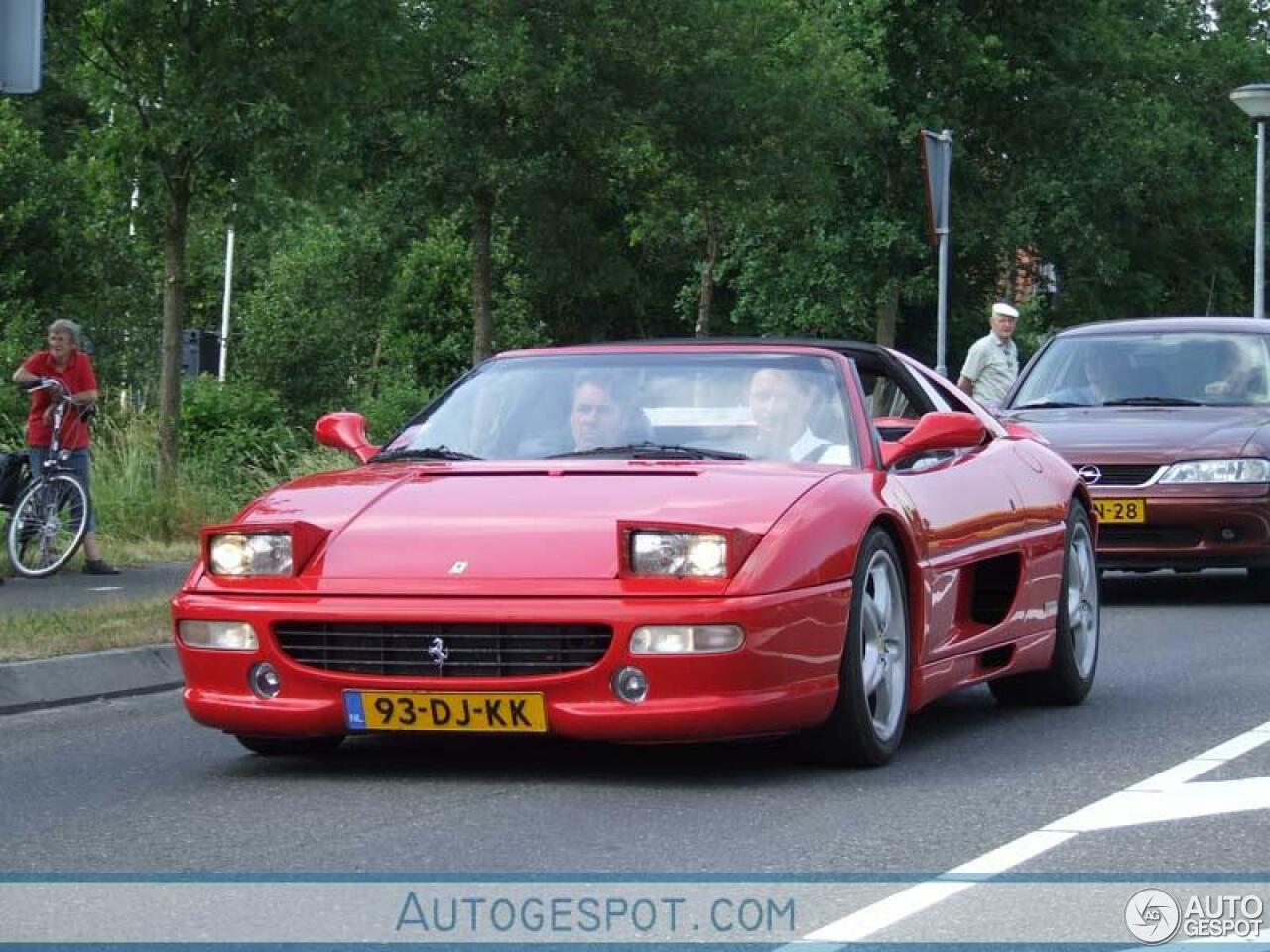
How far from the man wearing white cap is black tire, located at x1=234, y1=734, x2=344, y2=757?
11461 mm

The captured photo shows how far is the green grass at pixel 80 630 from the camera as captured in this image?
1077 cm

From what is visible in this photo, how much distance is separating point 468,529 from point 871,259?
149ft

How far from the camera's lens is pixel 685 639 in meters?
7.32

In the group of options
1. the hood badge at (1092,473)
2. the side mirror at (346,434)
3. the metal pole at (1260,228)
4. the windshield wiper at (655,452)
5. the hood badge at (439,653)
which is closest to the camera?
the hood badge at (439,653)

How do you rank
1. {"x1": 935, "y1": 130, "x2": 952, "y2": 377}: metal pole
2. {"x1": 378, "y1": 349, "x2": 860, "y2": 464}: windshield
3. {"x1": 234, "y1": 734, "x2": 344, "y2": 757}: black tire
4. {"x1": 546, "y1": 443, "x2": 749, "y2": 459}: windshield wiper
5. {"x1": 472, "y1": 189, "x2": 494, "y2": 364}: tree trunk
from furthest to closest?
{"x1": 472, "y1": 189, "x2": 494, "y2": 364}: tree trunk, {"x1": 935, "y1": 130, "x2": 952, "y2": 377}: metal pole, {"x1": 378, "y1": 349, "x2": 860, "y2": 464}: windshield, {"x1": 546, "y1": 443, "x2": 749, "y2": 459}: windshield wiper, {"x1": 234, "y1": 734, "x2": 344, "y2": 757}: black tire

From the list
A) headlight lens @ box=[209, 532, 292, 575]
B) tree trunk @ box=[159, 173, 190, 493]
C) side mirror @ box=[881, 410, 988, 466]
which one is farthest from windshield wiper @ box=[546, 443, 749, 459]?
tree trunk @ box=[159, 173, 190, 493]

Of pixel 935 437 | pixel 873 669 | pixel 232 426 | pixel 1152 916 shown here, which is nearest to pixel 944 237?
pixel 232 426

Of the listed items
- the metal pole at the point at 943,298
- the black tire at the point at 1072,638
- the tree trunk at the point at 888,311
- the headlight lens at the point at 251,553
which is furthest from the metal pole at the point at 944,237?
the tree trunk at the point at 888,311

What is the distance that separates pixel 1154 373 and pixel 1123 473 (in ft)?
4.64

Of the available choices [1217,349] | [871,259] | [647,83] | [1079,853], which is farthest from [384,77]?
[871,259]

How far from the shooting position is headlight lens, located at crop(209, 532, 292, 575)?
7727 mm

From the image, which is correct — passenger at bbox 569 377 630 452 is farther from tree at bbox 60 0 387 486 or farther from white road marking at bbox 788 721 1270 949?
tree at bbox 60 0 387 486

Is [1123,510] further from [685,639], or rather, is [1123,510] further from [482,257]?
[482,257]

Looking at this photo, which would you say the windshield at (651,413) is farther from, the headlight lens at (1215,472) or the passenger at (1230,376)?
the passenger at (1230,376)
